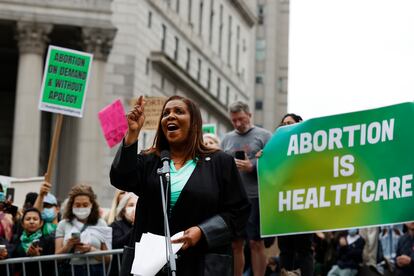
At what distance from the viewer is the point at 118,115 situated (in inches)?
833

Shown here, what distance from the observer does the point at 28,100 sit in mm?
48469

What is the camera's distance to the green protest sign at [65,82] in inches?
690

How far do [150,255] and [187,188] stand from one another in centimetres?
57

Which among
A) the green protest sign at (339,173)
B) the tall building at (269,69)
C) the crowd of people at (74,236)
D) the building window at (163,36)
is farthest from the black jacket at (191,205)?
the tall building at (269,69)

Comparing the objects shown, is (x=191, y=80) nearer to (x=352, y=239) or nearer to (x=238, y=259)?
(x=352, y=239)

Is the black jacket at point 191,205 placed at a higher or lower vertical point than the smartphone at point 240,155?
lower

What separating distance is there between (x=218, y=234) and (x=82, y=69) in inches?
381

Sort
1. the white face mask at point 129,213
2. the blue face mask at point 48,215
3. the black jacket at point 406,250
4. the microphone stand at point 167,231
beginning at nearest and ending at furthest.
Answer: the microphone stand at point 167,231 → the white face mask at point 129,213 → the blue face mask at point 48,215 → the black jacket at point 406,250

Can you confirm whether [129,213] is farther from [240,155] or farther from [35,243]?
[240,155]

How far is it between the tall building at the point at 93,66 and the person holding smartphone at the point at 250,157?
3353cm

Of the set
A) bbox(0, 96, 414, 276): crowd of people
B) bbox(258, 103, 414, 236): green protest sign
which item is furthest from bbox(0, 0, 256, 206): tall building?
bbox(258, 103, 414, 236): green protest sign

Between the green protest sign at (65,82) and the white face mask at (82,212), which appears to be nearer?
the white face mask at (82,212)

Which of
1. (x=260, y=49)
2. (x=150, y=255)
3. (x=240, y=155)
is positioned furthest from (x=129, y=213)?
(x=260, y=49)

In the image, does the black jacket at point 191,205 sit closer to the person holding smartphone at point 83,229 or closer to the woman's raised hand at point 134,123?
the woman's raised hand at point 134,123
